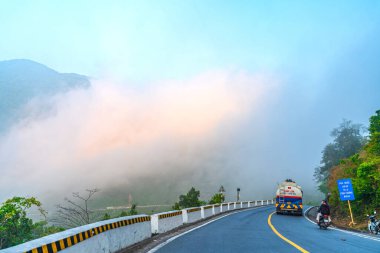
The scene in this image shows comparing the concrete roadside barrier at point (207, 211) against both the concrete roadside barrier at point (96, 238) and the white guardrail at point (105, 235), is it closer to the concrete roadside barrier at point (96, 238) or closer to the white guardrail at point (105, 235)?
the white guardrail at point (105, 235)

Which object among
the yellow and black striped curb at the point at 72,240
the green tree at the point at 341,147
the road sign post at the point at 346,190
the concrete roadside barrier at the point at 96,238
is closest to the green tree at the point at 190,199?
the green tree at the point at 341,147

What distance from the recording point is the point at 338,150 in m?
75.6

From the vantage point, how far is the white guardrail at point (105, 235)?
5.38 m

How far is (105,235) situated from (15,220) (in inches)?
919

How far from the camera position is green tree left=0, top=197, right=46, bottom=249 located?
87.5ft

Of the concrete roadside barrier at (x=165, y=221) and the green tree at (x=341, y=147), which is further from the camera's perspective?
the green tree at (x=341, y=147)

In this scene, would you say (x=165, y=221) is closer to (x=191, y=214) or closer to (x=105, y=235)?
(x=191, y=214)

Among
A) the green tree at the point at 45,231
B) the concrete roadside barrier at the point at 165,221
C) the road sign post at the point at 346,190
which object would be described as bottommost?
the green tree at the point at 45,231

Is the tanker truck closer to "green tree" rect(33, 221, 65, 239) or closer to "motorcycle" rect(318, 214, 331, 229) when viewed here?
"motorcycle" rect(318, 214, 331, 229)

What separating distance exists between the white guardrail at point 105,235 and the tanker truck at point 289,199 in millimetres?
19603

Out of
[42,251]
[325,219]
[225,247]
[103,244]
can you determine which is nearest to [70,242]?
[42,251]

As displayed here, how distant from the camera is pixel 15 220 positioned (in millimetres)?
27688

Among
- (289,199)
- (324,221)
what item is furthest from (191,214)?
(289,199)

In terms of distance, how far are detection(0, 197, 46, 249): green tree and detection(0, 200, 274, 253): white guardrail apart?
15.4 metres
